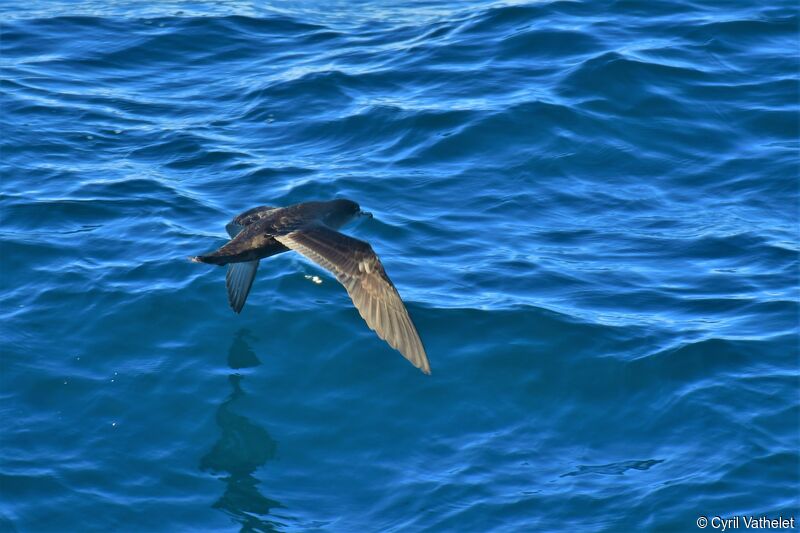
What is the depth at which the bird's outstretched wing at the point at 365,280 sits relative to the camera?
326 inches

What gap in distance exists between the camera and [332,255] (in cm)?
862

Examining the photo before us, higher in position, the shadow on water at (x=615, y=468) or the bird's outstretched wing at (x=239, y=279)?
the bird's outstretched wing at (x=239, y=279)

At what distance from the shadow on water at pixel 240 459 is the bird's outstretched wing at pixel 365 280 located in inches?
48.5

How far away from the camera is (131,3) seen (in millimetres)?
16516

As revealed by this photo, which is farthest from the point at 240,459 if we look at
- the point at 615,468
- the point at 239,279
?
the point at 615,468

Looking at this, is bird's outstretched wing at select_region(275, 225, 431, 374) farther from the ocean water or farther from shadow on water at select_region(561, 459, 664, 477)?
shadow on water at select_region(561, 459, 664, 477)

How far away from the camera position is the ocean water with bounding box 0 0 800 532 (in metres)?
8.20

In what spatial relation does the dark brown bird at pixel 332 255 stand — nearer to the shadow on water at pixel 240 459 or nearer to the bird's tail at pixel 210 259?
the bird's tail at pixel 210 259

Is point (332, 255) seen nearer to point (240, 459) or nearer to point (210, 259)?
point (210, 259)

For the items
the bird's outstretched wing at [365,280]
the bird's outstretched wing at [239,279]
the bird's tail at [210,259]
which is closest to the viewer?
the bird's outstretched wing at [365,280]

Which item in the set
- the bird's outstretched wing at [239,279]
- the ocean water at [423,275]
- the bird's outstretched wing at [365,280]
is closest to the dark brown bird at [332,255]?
the bird's outstretched wing at [365,280]

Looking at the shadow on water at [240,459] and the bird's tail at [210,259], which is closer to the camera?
the shadow on water at [240,459]

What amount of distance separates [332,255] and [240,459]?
1593mm

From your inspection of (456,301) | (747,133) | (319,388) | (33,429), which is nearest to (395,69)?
(747,133)
